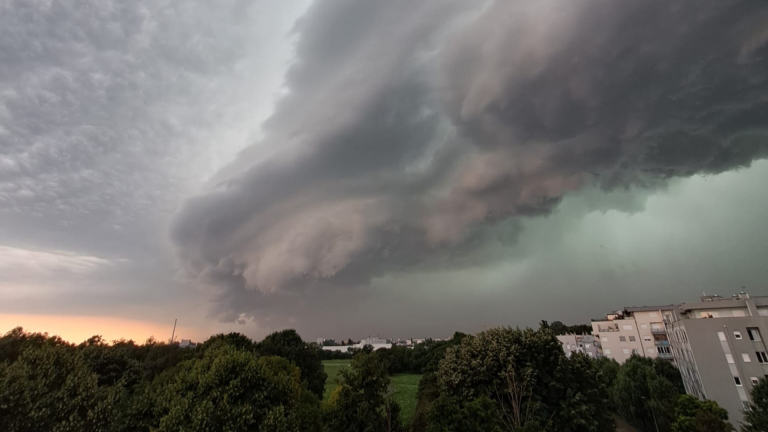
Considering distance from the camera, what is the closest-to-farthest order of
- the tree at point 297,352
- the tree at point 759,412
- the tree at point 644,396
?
the tree at point 759,412, the tree at point 644,396, the tree at point 297,352

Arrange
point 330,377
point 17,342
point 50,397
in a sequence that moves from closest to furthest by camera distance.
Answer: point 50,397 → point 17,342 → point 330,377

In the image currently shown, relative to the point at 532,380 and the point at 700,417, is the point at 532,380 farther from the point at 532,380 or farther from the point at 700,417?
the point at 700,417

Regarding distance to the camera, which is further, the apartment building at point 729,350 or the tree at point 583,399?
the apartment building at point 729,350

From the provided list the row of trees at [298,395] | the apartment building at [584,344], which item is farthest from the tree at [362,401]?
the apartment building at [584,344]

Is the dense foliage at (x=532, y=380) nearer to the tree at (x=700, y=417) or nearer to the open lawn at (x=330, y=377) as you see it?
the tree at (x=700, y=417)

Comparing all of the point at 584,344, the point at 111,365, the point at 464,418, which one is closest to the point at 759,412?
the point at 464,418

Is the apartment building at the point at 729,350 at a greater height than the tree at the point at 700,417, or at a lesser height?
greater

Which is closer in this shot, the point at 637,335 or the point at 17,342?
the point at 17,342
